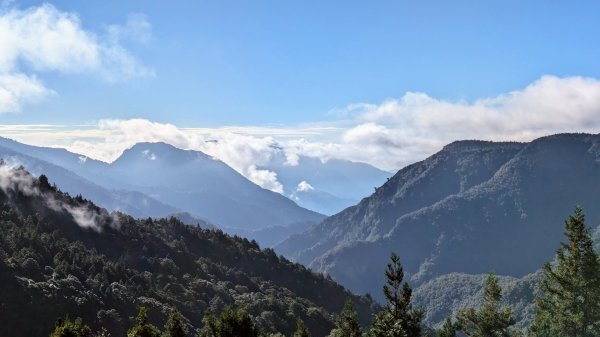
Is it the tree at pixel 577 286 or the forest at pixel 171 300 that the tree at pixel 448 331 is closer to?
the forest at pixel 171 300

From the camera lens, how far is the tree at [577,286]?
54.0 meters

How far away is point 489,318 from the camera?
58594 mm

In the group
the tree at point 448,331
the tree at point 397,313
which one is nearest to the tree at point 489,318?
the tree at point 448,331

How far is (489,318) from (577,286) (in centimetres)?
967

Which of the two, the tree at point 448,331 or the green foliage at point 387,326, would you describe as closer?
the green foliage at point 387,326

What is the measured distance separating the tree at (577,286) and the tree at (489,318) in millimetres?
4716

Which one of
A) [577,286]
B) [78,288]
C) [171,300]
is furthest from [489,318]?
[171,300]

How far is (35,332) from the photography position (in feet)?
379

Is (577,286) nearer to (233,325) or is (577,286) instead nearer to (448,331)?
(448,331)

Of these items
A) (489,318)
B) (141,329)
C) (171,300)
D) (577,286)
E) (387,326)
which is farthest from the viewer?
(171,300)

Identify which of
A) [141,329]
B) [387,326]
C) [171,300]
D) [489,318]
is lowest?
[171,300]

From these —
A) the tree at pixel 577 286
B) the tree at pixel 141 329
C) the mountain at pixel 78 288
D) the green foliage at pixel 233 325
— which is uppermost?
the tree at pixel 577 286

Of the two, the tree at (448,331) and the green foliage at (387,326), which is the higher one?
the green foliage at (387,326)

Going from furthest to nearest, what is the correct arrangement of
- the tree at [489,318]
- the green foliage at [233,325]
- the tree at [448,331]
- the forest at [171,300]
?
→ the tree at [489,318] → the tree at [448,331] → the forest at [171,300] → the green foliage at [233,325]
